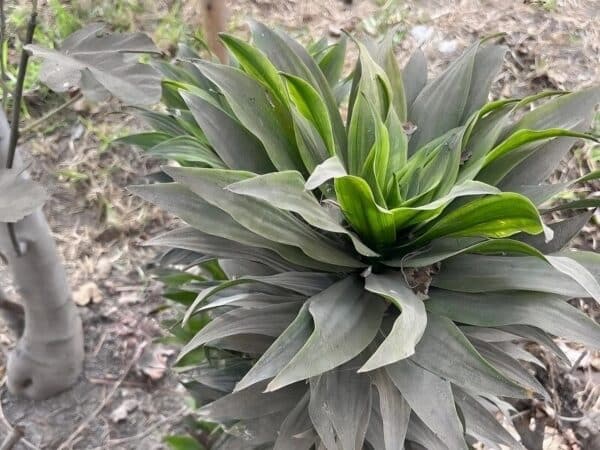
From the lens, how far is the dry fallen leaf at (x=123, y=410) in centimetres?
143

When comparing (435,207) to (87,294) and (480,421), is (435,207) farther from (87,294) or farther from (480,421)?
(87,294)

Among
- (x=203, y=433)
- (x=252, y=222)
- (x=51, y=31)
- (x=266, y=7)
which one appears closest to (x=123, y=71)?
(x=252, y=222)

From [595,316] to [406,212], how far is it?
1.13 metres

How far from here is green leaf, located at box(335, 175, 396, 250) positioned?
65 cm

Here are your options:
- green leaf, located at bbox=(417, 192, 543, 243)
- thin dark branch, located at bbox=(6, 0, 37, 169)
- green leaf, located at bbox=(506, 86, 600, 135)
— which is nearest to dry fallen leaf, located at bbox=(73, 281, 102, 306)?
thin dark branch, located at bbox=(6, 0, 37, 169)

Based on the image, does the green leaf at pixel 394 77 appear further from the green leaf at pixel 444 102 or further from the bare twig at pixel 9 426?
the bare twig at pixel 9 426

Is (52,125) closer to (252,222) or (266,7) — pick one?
(266,7)

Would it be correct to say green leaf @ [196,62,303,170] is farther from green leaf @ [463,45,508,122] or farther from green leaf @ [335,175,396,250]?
green leaf @ [463,45,508,122]

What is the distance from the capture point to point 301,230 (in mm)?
729

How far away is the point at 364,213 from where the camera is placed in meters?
0.70

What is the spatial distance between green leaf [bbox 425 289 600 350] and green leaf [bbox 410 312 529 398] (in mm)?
39

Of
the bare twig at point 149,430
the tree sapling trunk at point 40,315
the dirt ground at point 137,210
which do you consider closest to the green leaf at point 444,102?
the tree sapling trunk at point 40,315

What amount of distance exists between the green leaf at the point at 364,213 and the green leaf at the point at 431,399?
0.53 ft

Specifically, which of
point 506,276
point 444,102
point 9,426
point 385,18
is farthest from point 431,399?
point 385,18
